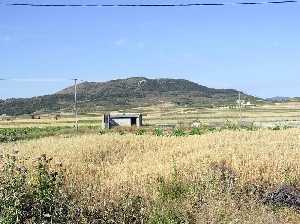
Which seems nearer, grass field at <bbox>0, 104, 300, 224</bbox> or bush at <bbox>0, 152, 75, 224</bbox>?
bush at <bbox>0, 152, 75, 224</bbox>

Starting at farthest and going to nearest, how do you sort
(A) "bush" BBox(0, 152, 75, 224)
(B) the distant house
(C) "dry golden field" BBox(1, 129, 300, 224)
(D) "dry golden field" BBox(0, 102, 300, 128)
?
(D) "dry golden field" BBox(0, 102, 300, 128)
(B) the distant house
(C) "dry golden field" BBox(1, 129, 300, 224)
(A) "bush" BBox(0, 152, 75, 224)

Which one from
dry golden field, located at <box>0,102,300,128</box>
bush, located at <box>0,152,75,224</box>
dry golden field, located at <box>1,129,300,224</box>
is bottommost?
dry golden field, located at <box>0,102,300,128</box>

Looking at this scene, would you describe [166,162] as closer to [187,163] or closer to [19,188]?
[187,163]

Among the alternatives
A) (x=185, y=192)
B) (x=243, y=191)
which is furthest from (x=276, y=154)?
(x=185, y=192)

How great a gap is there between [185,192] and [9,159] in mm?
2817

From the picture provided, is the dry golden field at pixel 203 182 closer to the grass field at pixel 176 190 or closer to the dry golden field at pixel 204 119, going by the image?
the grass field at pixel 176 190

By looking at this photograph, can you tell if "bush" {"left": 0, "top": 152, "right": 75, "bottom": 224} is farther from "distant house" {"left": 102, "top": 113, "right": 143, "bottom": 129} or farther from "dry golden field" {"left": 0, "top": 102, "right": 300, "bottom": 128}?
"distant house" {"left": 102, "top": 113, "right": 143, "bottom": 129}

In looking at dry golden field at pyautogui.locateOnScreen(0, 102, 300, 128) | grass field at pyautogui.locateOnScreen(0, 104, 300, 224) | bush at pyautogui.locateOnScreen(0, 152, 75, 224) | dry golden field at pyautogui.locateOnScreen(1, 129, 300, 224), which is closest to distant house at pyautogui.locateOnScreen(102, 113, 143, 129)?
dry golden field at pyautogui.locateOnScreen(0, 102, 300, 128)

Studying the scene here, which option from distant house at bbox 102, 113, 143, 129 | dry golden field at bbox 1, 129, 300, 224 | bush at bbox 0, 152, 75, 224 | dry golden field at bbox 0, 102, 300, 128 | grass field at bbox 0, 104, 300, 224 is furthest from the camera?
dry golden field at bbox 0, 102, 300, 128

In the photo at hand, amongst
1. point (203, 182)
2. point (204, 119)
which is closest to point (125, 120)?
point (204, 119)

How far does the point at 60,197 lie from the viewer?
25.1ft

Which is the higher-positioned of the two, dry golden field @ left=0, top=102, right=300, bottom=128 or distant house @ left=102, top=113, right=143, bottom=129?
distant house @ left=102, top=113, right=143, bottom=129

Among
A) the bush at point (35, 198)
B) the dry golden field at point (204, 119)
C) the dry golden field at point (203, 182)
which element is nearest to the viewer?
the bush at point (35, 198)

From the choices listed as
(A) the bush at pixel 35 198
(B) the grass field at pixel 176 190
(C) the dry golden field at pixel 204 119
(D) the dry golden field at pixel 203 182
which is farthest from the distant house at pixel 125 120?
(A) the bush at pixel 35 198
